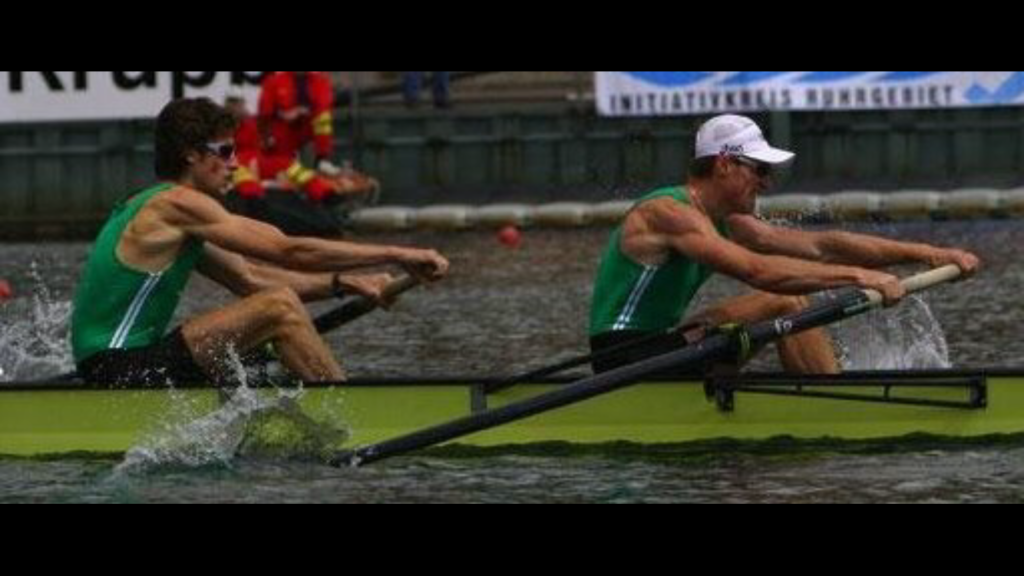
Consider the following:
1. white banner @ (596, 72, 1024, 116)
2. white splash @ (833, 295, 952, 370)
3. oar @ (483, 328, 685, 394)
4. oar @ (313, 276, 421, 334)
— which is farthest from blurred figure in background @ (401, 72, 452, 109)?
oar @ (483, 328, 685, 394)

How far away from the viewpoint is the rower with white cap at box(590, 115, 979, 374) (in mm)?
13391

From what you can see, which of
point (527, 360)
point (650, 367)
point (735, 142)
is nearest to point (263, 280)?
point (650, 367)

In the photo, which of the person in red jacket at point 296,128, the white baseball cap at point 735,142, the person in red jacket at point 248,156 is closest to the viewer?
the white baseball cap at point 735,142

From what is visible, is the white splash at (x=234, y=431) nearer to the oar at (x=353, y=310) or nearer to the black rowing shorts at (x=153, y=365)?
the black rowing shorts at (x=153, y=365)

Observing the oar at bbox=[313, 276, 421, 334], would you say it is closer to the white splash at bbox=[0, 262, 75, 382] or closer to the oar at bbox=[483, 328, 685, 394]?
the oar at bbox=[483, 328, 685, 394]

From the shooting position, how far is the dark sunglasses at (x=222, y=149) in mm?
13547

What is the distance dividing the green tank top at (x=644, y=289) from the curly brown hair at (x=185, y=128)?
1973 millimetres

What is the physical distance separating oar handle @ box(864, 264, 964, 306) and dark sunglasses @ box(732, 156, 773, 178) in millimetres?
831

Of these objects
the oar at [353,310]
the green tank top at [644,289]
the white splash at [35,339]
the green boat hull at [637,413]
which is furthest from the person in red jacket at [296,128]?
the green boat hull at [637,413]

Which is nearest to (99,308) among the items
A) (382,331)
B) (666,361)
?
(666,361)

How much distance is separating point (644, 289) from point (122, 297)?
2.51 metres

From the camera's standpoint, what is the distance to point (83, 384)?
13695 millimetres

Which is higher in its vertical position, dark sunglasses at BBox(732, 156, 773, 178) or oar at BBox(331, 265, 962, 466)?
dark sunglasses at BBox(732, 156, 773, 178)
